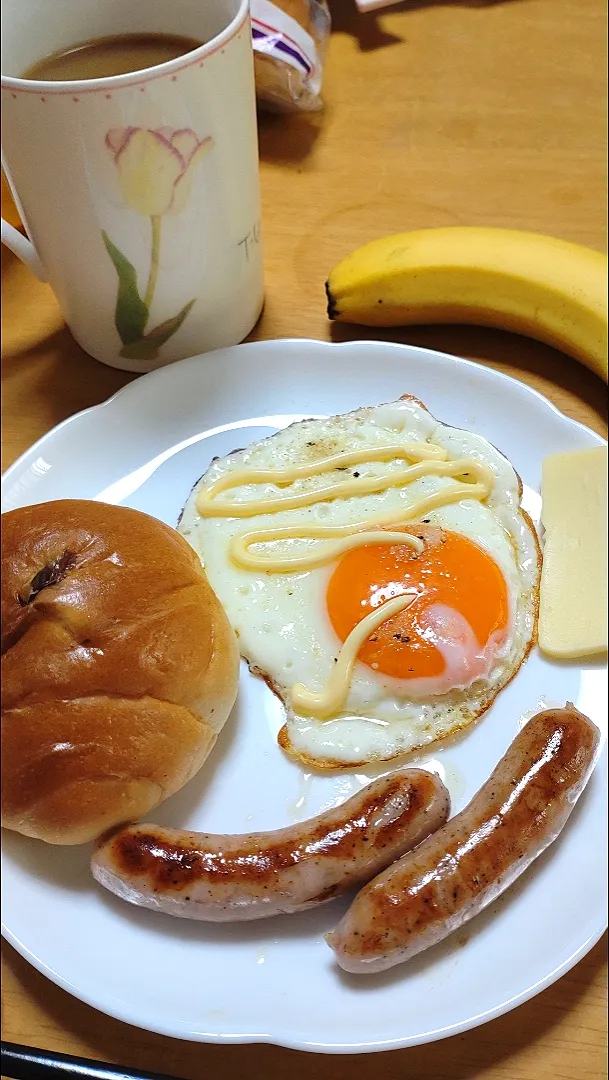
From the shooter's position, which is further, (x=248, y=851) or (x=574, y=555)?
(x=574, y=555)

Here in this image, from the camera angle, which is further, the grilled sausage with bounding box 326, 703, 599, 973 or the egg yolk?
the egg yolk

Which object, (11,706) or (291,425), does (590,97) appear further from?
(11,706)

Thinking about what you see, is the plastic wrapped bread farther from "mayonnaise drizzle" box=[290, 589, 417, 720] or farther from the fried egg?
"mayonnaise drizzle" box=[290, 589, 417, 720]

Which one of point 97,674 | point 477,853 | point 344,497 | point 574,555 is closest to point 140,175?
point 344,497

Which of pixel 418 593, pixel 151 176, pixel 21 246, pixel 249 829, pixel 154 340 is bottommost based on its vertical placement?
pixel 249 829

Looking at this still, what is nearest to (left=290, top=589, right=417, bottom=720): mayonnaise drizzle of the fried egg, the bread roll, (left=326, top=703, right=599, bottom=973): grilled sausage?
the fried egg

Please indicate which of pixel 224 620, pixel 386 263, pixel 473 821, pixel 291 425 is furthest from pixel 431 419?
pixel 473 821

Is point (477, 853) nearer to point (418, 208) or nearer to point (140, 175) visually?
point (140, 175)
